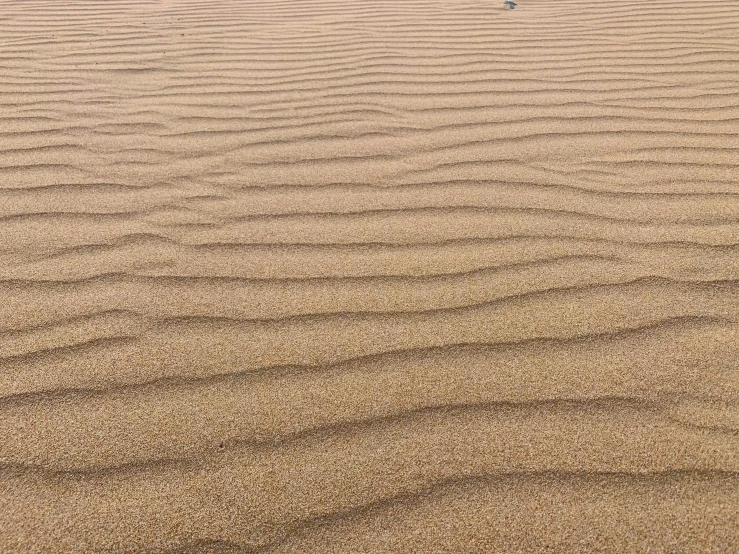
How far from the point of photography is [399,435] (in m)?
1.33

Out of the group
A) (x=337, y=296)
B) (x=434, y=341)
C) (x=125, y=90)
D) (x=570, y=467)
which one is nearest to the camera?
(x=570, y=467)

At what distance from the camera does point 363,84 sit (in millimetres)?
3471

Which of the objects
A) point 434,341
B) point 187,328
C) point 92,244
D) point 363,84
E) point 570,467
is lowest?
point 570,467

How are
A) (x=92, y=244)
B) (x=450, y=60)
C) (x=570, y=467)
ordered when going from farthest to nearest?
(x=450, y=60) → (x=92, y=244) → (x=570, y=467)

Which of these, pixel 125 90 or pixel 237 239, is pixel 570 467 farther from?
pixel 125 90

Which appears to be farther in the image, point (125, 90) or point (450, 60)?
point (450, 60)

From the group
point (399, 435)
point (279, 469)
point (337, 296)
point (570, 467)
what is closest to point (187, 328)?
point (337, 296)

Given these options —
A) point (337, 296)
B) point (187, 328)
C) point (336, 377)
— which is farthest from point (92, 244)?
point (336, 377)

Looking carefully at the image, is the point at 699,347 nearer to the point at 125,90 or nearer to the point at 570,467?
the point at 570,467

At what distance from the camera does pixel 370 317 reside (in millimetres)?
1665

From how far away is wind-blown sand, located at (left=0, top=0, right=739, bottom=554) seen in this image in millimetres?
1183

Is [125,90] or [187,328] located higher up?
[125,90]

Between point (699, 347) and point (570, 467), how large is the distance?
0.57 metres

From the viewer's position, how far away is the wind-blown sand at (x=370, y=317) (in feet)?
3.88
